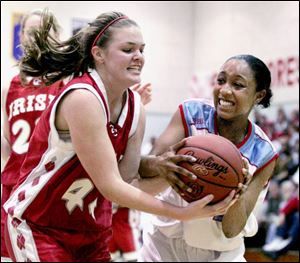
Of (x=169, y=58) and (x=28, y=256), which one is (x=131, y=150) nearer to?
(x=28, y=256)

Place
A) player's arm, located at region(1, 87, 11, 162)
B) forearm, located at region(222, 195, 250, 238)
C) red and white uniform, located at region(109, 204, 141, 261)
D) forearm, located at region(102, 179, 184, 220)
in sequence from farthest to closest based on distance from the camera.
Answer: red and white uniform, located at region(109, 204, 141, 261), player's arm, located at region(1, 87, 11, 162), forearm, located at region(222, 195, 250, 238), forearm, located at region(102, 179, 184, 220)

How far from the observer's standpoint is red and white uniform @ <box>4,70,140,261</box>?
85.4 inches

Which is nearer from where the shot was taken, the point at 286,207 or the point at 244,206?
Result: the point at 244,206

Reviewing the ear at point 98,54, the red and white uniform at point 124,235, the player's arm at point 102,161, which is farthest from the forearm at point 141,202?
the red and white uniform at point 124,235

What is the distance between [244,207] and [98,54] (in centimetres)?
85

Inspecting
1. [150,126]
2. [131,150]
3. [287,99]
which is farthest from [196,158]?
[150,126]

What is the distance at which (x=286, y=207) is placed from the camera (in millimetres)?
6605

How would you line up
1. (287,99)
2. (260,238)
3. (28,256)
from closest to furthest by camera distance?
(28,256), (260,238), (287,99)

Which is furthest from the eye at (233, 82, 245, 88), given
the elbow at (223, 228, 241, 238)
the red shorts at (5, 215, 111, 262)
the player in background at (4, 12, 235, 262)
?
the red shorts at (5, 215, 111, 262)

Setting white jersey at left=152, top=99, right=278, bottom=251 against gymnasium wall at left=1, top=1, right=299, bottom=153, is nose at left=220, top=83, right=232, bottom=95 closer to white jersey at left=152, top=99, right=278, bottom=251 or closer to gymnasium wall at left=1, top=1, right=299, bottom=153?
white jersey at left=152, top=99, right=278, bottom=251

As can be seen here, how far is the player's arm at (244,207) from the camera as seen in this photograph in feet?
7.63

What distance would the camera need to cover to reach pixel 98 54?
7.20ft

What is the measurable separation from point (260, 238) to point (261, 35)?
2978 mm

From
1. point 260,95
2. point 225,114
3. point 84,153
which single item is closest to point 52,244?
point 84,153
